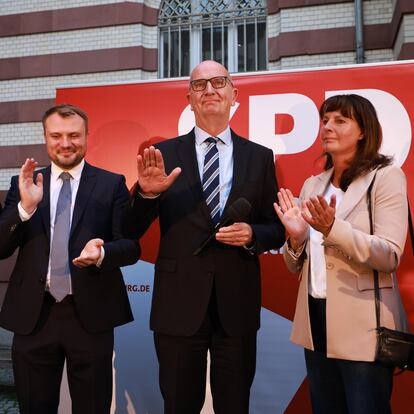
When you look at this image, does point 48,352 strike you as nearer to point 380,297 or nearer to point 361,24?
point 380,297

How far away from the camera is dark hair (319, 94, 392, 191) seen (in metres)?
1.97

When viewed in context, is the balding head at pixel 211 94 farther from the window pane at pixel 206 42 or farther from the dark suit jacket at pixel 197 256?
the window pane at pixel 206 42

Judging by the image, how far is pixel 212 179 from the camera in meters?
2.21

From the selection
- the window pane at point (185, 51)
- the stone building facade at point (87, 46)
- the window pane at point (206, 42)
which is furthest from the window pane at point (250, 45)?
the window pane at point (185, 51)

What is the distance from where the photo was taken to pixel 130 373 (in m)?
3.28

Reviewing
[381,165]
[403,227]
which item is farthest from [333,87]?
[403,227]

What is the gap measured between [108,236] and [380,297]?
4.40 ft

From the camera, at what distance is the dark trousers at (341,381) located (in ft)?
5.92

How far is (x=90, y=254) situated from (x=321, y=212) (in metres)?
0.99

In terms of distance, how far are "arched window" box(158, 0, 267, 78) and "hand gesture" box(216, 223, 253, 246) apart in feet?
18.9

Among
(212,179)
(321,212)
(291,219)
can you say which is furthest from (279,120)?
(321,212)

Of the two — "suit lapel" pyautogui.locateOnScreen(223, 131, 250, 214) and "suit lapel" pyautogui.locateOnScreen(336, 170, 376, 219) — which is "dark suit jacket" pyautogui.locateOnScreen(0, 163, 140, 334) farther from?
"suit lapel" pyautogui.locateOnScreen(336, 170, 376, 219)

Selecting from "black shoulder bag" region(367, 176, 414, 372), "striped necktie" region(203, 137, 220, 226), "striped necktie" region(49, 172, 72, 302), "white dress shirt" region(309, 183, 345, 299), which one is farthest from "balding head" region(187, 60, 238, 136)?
"black shoulder bag" region(367, 176, 414, 372)

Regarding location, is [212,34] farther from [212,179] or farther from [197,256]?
[197,256]
